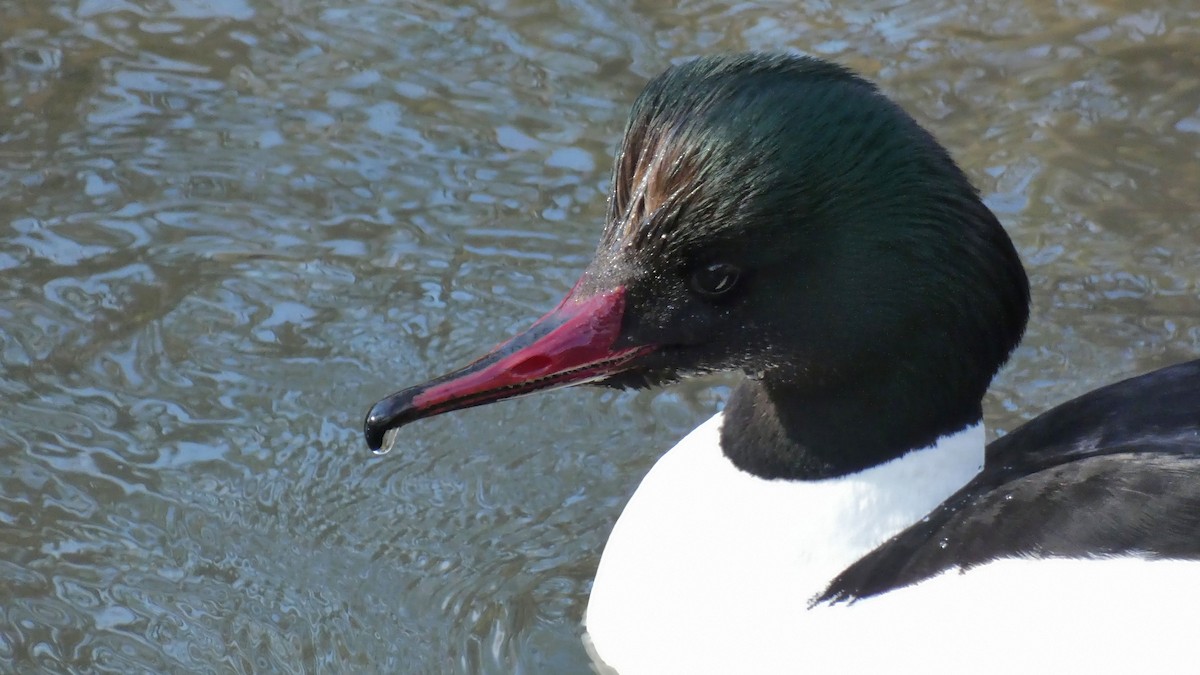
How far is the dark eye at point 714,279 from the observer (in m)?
3.36

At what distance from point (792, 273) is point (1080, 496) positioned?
704 mm

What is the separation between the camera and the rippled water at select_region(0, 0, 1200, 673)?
426 centimetres

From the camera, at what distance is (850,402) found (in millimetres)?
3555

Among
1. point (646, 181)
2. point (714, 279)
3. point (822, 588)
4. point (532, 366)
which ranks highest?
point (646, 181)

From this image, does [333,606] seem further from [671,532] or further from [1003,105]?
[1003,105]

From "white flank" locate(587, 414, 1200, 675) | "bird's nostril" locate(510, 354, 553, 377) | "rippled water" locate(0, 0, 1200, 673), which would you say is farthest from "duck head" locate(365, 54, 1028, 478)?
"rippled water" locate(0, 0, 1200, 673)

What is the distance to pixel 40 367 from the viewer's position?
4.85m

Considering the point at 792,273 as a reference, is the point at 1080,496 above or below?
below

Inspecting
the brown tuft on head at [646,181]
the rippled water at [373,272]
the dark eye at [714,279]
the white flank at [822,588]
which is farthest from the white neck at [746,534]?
the brown tuft on head at [646,181]

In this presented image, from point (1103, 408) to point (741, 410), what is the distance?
772 millimetres

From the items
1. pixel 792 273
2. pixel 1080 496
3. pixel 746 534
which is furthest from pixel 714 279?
pixel 1080 496

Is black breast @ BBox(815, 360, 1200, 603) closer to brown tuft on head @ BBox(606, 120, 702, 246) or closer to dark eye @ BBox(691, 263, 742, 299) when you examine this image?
dark eye @ BBox(691, 263, 742, 299)

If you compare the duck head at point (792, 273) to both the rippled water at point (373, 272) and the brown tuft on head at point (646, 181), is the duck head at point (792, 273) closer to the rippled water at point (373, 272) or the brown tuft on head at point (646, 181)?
the brown tuft on head at point (646, 181)

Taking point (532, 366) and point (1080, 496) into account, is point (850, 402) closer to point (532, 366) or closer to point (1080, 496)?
point (1080, 496)
